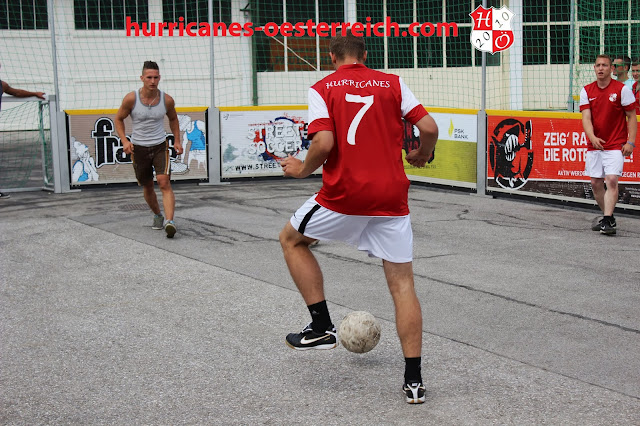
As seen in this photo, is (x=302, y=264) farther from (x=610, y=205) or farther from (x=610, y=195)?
(x=610, y=195)

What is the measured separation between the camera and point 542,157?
11625mm

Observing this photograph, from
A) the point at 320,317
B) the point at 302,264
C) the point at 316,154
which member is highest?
the point at 316,154

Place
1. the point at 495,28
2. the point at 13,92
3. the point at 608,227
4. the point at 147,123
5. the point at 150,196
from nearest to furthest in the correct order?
the point at 608,227, the point at 147,123, the point at 150,196, the point at 13,92, the point at 495,28

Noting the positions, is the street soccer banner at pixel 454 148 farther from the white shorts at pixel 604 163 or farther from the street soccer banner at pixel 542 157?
the white shorts at pixel 604 163

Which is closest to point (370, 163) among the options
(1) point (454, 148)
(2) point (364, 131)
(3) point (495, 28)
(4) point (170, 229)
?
(2) point (364, 131)

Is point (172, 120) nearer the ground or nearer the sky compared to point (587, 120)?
nearer the sky

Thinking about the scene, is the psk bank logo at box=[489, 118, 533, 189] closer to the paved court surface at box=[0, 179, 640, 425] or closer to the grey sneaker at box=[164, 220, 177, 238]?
the paved court surface at box=[0, 179, 640, 425]

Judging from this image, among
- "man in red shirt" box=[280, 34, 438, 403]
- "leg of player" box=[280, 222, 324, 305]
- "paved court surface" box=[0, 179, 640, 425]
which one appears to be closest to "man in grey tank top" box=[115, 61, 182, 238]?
"paved court surface" box=[0, 179, 640, 425]

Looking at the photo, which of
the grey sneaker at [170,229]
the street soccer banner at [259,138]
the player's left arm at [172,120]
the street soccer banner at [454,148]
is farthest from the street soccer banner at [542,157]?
the grey sneaker at [170,229]

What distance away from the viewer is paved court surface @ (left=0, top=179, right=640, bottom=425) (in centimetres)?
445

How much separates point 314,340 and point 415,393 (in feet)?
2.71

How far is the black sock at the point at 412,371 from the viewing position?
14.7ft

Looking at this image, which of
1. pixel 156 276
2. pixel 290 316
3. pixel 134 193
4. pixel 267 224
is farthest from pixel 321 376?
pixel 134 193

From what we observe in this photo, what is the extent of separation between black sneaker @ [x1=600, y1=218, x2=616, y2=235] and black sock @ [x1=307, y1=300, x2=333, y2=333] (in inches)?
206
